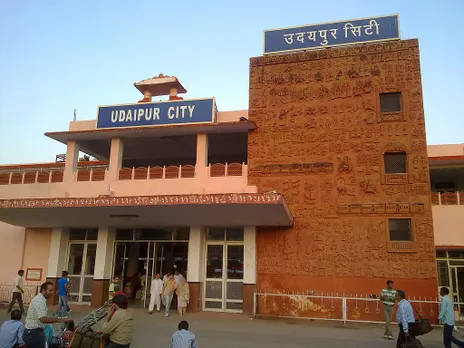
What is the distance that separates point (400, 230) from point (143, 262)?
10271mm

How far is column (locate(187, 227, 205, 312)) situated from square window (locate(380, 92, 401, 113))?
8.32 m

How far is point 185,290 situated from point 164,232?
10.1 feet

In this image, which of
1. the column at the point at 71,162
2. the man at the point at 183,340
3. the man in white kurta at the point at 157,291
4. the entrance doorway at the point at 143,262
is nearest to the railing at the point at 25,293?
the entrance doorway at the point at 143,262

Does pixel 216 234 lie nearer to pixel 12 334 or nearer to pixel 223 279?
pixel 223 279

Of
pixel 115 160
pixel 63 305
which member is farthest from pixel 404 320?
pixel 115 160

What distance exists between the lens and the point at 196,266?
51.3 ft

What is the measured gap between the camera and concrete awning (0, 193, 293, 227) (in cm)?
1309

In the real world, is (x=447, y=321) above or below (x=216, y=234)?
below

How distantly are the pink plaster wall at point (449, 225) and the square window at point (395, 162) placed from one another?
3033mm

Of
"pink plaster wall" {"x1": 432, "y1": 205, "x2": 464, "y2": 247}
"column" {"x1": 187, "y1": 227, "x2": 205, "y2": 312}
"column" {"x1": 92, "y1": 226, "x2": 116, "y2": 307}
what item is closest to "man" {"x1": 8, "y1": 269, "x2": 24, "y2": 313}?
"column" {"x1": 92, "y1": 226, "x2": 116, "y2": 307}

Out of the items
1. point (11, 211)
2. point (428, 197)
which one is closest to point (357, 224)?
point (428, 197)

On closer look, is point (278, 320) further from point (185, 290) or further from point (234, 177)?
point (234, 177)

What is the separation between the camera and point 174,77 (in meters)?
18.6

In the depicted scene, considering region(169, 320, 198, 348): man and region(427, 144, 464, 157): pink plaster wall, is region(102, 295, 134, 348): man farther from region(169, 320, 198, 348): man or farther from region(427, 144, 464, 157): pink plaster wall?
region(427, 144, 464, 157): pink plaster wall
